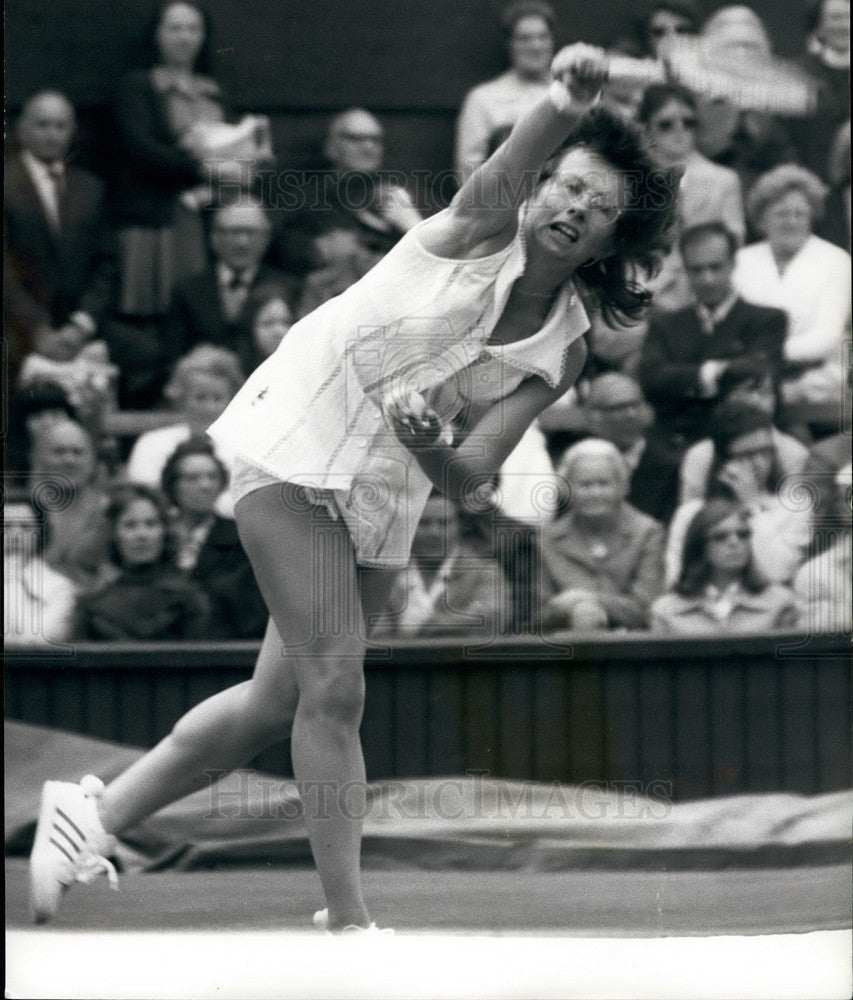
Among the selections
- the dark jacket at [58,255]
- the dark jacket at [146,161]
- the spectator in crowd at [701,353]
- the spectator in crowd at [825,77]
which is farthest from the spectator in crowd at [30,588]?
the spectator in crowd at [825,77]

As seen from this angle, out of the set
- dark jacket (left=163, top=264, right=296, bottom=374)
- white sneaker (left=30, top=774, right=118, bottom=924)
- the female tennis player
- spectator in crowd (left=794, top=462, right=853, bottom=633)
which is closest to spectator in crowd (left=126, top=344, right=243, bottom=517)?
dark jacket (left=163, top=264, right=296, bottom=374)

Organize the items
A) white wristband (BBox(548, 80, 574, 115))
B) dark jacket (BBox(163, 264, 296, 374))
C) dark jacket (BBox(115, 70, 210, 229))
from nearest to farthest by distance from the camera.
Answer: white wristband (BBox(548, 80, 574, 115)) → dark jacket (BBox(115, 70, 210, 229)) → dark jacket (BBox(163, 264, 296, 374))

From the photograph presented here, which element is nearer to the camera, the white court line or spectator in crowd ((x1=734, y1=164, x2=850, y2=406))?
the white court line

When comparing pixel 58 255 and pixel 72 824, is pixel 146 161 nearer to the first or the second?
pixel 58 255

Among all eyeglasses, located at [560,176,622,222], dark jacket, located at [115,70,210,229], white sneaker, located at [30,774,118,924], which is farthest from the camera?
dark jacket, located at [115,70,210,229]

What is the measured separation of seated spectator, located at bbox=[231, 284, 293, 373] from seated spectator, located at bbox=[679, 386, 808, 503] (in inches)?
33.5

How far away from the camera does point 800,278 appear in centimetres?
361

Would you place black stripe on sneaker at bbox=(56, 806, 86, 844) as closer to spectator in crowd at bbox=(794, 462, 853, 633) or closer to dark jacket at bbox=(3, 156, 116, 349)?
dark jacket at bbox=(3, 156, 116, 349)

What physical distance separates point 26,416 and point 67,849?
836 mm

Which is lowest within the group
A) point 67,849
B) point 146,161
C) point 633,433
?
point 67,849

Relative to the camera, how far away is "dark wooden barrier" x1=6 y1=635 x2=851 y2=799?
11.7 ft

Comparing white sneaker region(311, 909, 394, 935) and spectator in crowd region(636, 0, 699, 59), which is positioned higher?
spectator in crowd region(636, 0, 699, 59)

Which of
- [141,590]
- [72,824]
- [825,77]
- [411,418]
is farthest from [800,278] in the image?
[72,824]

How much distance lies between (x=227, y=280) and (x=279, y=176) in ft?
0.76
